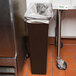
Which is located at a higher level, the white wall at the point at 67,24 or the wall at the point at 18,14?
the wall at the point at 18,14

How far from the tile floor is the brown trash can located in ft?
0.37

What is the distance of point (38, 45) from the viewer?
5.20 feet

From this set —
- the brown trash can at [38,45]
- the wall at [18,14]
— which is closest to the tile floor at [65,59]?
the brown trash can at [38,45]

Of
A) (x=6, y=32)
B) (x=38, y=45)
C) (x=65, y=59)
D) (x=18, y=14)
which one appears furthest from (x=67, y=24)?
(x=6, y=32)

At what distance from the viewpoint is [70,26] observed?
7.17 ft

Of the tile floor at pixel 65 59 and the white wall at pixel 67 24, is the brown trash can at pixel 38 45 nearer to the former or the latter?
the tile floor at pixel 65 59

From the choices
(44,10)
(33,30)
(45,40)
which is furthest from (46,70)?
(44,10)

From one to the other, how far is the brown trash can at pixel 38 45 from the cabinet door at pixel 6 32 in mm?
263

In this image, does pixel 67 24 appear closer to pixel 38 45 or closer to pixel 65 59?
pixel 65 59

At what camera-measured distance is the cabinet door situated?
1.17m

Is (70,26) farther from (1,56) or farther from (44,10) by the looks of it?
(1,56)

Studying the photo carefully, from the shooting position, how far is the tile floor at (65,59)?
1784mm

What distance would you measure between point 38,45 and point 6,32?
0.42m

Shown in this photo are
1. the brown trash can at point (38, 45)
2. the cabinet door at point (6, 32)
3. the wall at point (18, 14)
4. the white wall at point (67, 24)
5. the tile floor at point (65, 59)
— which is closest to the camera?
the cabinet door at point (6, 32)
